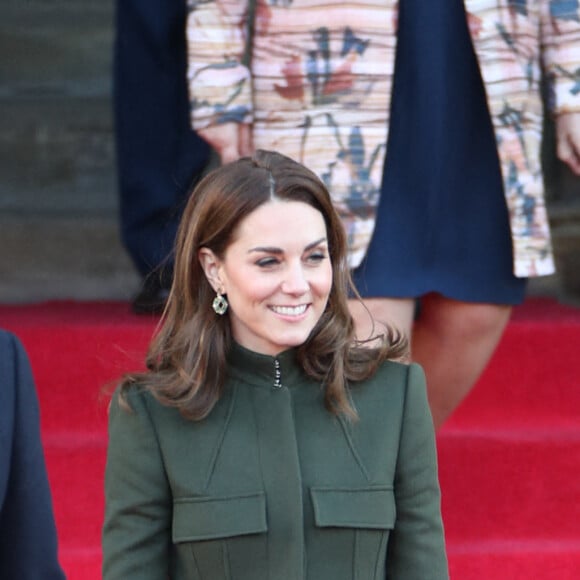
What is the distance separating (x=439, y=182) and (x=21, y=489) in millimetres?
1407

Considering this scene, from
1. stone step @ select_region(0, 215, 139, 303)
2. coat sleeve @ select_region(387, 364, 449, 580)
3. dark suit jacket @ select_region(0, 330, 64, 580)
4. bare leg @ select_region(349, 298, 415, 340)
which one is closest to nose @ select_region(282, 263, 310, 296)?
coat sleeve @ select_region(387, 364, 449, 580)

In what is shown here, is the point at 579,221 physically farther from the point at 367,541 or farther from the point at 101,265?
the point at 367,541

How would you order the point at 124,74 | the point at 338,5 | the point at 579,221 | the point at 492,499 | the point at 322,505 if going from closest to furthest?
the point at 322,505
the point at 338,5
the point at 492,499
the point at 124,74
the point at 579,221

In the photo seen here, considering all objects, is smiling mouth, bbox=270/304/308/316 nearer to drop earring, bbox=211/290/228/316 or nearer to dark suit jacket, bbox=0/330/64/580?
drop earring, bbox=211/290/228/316

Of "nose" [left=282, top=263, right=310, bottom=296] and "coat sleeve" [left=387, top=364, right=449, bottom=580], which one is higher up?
"nose" [left=282, top=263, right=310, bottom=296]

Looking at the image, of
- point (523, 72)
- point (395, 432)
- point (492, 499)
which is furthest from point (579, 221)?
point (395, 432)

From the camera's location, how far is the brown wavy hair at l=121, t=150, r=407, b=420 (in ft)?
6.95

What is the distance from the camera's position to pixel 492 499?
12.6 ft

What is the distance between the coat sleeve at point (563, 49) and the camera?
3.06 metres

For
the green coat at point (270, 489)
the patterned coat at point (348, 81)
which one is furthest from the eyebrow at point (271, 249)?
the patterned coat at point (348, 81)

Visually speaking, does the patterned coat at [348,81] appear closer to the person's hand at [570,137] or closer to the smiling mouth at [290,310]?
the person's hand at [570,137]

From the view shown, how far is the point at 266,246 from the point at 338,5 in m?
0.98

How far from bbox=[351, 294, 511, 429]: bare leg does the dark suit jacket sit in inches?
53.4

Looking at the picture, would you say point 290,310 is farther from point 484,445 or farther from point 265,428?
point 484,445
